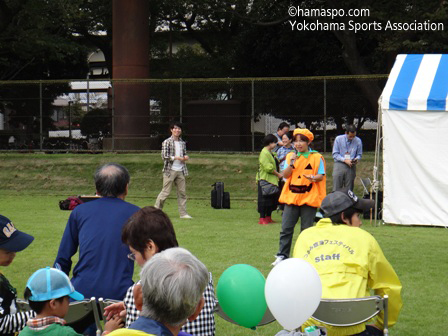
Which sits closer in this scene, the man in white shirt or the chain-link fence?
the man in white shirt

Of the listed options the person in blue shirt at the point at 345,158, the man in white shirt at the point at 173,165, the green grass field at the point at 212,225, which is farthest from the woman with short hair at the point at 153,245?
the person in blue shirt at the point at 345,158

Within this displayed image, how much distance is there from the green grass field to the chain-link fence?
0.84m

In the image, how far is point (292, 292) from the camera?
13.0ft

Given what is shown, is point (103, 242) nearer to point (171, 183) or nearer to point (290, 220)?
point (290, 220)

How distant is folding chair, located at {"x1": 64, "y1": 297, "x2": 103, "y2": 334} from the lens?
4410 millimetres

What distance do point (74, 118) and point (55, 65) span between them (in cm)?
1332

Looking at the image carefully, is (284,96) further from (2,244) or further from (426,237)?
(2,244)

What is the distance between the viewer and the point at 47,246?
1173cm

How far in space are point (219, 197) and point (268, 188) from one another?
3451 mm

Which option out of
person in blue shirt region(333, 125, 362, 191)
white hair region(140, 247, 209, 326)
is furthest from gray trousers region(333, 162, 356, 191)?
white hair region(140, 247, 209, 326)

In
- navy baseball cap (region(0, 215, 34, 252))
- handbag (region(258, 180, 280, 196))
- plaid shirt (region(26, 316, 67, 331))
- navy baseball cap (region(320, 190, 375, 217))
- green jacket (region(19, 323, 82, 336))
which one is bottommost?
handbag (region(258, 180, 280, 196))

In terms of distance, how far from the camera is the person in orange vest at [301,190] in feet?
31.7

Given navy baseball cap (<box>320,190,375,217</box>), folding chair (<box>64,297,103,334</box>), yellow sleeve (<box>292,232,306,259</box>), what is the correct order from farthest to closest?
navy baseball cap (<box>320,190,375,217</box>) < yellow sleeve (<box>292,232,306,259</box>) < folding chair (<box>64,297,103,334</box>)

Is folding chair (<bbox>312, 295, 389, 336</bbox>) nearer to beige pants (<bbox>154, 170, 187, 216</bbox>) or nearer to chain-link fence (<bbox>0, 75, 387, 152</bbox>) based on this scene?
beige pants (<bbox>154, 170, 187, 216</bbox>)
